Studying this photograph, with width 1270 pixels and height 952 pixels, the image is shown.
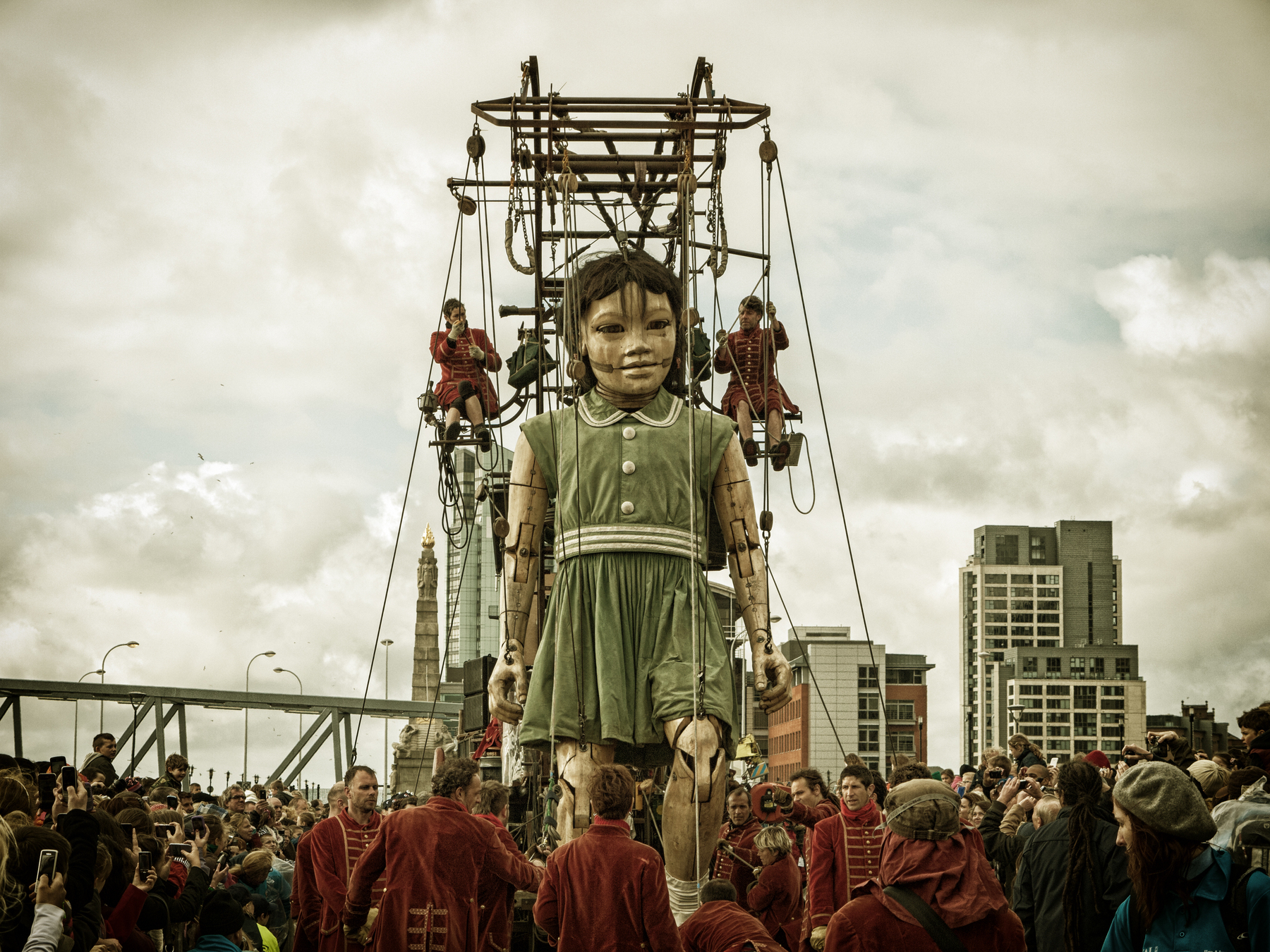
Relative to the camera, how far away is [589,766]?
7.48 meters

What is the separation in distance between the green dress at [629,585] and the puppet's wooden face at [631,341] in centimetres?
16

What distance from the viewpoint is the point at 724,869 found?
341 inches

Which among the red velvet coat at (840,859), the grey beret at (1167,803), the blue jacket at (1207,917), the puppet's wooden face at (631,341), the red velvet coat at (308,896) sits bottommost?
the red velvet coat at (308,896)

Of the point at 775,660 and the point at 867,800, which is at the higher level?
the point at 775,660

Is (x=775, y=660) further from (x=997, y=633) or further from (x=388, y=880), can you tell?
(x=997, y=633)

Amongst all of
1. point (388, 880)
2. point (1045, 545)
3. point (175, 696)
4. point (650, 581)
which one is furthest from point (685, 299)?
point (1045, 545)

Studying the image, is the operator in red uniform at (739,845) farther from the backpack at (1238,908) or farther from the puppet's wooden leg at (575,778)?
the backpack at (1238,908)

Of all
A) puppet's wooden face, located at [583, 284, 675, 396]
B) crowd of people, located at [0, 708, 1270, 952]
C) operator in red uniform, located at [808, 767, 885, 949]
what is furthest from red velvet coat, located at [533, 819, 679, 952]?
puppet's wooden face, located at [583, 284, 675, 396]

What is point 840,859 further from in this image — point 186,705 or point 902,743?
point 902,743

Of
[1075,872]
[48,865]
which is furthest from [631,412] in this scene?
[48,865]

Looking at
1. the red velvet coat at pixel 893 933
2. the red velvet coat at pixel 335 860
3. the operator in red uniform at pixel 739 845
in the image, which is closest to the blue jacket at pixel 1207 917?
the red velvet coat at pixel 893 933

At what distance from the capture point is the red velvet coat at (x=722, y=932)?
6039 millimetres

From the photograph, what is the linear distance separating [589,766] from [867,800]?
1.43 metres

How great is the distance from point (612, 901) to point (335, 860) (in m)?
2.84
